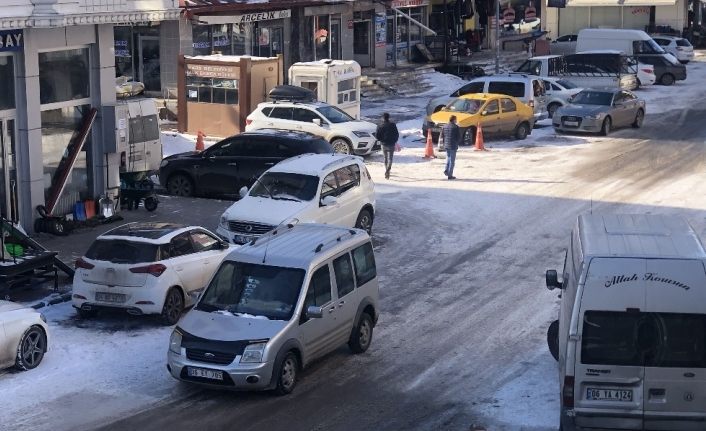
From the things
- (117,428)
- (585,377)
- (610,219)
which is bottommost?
(117,428)

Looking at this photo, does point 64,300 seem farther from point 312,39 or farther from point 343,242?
point 312,39

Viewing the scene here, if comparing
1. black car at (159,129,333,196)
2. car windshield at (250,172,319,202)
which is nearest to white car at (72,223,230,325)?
car windshield at (250,172,319,202)

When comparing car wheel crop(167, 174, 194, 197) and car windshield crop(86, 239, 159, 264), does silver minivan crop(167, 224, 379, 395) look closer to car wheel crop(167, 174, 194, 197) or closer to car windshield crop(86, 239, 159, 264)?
car windshield crop(86, 239, 159, 264)

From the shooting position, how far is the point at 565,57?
47.8 meters

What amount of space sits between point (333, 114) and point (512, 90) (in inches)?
311

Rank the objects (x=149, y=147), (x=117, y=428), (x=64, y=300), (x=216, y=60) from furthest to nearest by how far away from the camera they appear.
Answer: (x=216, y=60) < (x=149, y=147) < (x=64, y=300) < (x=117, y=428)

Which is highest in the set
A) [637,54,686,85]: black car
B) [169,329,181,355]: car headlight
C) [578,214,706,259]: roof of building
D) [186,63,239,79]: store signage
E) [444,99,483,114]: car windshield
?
[186,63,239,79]: store signage

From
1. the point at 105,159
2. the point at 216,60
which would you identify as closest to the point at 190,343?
the point at 105,159

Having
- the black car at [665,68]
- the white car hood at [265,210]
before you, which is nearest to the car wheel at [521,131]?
the white car hood at [265,210]

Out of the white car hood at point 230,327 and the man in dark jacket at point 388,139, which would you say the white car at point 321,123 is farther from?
the white car hood at point 230,327

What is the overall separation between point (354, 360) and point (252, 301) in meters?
1.95

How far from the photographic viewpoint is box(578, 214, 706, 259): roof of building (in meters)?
13.1

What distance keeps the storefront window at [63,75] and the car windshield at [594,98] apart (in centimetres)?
1812

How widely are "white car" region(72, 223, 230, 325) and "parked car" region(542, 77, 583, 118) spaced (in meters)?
24.5
